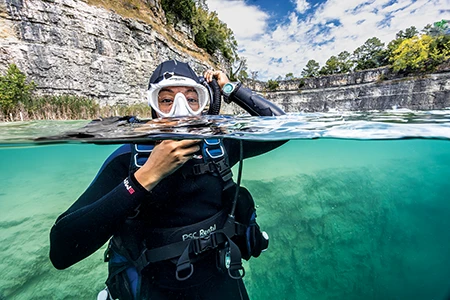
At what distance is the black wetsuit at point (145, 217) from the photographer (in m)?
1.30

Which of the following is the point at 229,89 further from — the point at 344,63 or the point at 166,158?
the point at 344,63

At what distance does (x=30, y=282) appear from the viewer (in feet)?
13.7

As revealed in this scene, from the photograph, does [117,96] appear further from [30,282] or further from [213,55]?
[213,55]

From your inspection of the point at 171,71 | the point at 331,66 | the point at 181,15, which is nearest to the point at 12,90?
the point at 171,71

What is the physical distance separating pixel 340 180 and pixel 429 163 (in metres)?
15.3

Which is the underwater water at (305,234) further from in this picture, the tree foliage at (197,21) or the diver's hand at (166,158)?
the tree foliage at (197,21)

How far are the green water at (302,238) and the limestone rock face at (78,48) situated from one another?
7.02 meters

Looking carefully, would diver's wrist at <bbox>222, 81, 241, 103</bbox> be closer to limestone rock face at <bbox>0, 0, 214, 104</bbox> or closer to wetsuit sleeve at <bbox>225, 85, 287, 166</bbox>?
wetsuit sleeve at <bbox>225, 85, 287, 166</bbox>

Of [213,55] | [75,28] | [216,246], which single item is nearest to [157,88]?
[216,246]

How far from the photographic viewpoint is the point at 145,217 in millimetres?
1688

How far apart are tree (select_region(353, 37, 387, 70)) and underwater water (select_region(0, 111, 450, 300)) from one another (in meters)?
45.2

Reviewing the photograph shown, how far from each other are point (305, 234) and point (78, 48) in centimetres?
1960

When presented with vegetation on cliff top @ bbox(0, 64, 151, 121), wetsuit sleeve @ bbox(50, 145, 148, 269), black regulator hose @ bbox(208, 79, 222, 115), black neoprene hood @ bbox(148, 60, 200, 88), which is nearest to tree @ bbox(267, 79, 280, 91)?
vegetation on cliff top @ bbox(0, 64, 151, 121)

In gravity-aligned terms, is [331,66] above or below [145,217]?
above
